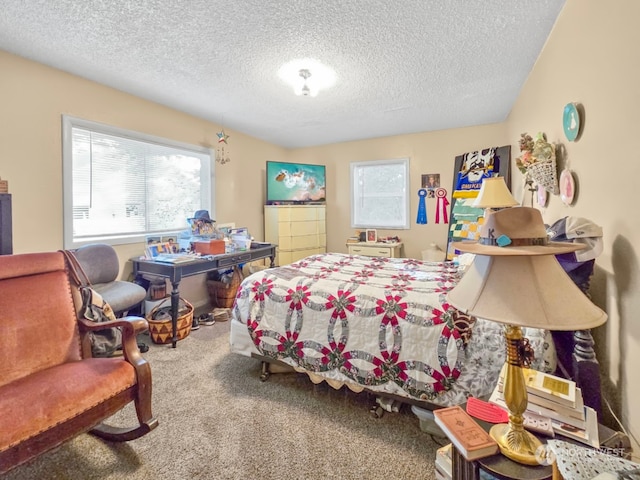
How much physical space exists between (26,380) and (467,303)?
1.96m

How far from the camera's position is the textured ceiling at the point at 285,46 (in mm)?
1820

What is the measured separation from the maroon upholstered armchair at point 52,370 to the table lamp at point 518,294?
5.21 feet

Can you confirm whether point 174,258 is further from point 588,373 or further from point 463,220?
point 463,220

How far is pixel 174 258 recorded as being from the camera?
3023mm

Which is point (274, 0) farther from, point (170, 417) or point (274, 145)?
point (274, 145)

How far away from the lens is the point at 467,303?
2.83 feet

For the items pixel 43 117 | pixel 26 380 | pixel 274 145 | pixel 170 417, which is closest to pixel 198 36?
pixel 43 117

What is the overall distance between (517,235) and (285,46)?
211 centimetres

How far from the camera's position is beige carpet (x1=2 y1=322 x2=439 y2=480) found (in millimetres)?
1446

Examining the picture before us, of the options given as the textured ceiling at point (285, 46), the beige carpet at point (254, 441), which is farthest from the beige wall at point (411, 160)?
the beige carpet at point (254, 441)

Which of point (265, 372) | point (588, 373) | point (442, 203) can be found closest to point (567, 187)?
point (588, 373)

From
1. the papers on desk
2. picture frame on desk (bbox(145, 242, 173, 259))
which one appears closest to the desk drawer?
the papers on desk

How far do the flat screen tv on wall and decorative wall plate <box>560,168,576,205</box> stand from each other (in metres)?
3.75

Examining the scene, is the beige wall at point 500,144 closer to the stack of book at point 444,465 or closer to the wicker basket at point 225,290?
the stack of book at point 444,465
